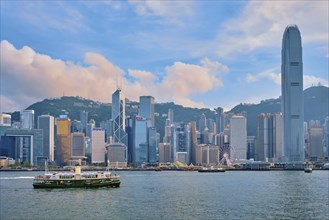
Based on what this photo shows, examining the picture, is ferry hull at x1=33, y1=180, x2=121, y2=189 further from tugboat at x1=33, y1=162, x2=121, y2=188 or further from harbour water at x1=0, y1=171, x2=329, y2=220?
harbour water at x1=0, y1=171, x2=329, y2=220

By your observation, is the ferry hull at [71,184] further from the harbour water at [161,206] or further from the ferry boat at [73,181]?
the harbour water at [161,206]

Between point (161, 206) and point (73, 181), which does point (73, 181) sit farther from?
point (161, 206)

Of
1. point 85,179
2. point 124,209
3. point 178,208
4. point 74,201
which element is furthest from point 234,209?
point 85,179

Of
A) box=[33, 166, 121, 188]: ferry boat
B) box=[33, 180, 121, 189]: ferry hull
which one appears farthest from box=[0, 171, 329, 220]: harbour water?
box=[33, 166, 121, 188]: ferry boat

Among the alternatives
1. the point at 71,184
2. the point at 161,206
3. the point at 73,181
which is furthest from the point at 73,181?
the point at 161,206

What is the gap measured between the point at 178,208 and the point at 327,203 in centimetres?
2011

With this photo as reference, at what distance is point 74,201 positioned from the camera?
67500 millimetres

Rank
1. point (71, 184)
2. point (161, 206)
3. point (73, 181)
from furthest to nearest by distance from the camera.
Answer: point (73, 181), point (71, 184), point (161, 206)

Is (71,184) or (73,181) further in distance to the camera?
(73,181)

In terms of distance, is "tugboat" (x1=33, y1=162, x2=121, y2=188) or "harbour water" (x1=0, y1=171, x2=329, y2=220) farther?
"tugboat" (x1=33, y1=162, x2=121, y2=188)

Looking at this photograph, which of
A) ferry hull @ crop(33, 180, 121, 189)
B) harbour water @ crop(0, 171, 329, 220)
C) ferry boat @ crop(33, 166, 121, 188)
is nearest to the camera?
harbour water @ crop(0, 171, 329, 220)

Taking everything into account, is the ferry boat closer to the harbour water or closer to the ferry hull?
the ferry hull

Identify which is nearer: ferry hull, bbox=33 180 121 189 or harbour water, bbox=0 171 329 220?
harbour water, bbox=0 171 329 220

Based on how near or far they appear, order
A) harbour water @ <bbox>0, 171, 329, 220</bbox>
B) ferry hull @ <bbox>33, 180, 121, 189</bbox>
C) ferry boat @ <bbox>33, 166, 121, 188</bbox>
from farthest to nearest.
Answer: ferry boat @ <bbox>33, 166, 121, 188</bbox>
ferry hull @ <bbox>33, 180, 121, 189</bbox>
harbour water @ <bbox>0, 171, 329, 220</bbox>
